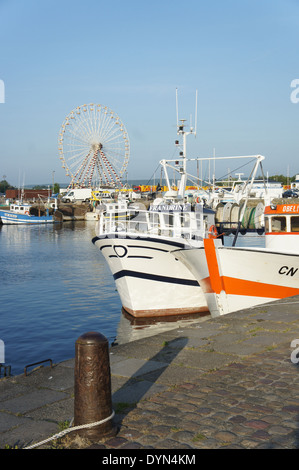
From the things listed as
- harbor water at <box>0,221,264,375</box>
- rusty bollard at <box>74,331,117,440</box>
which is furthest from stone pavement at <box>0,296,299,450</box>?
harbor water at <box>0,221,264,375</box>

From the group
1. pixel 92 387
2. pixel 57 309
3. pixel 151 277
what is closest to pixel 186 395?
pixel 92 387

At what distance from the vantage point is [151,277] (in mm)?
18062

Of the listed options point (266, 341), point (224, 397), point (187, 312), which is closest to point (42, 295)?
point (187, 312)

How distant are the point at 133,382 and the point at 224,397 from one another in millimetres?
1239

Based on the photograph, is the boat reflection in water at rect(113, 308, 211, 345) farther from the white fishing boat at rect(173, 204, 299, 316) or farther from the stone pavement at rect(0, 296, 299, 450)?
the stone pavement at rect(0, 296, 299, 450)

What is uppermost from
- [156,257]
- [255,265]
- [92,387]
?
[92,387]

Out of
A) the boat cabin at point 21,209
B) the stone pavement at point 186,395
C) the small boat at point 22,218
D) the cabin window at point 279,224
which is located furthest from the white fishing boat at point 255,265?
the boat cabin at point 21,209

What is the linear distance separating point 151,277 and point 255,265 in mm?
3814

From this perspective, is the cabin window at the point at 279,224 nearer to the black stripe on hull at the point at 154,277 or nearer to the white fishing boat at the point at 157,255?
the white fishing boat at the point at 157,255

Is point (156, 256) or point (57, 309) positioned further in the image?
point (57, 309)

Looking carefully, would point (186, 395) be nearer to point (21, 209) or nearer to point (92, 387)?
point (92, 387)

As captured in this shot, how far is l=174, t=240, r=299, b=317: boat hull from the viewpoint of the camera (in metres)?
16.1

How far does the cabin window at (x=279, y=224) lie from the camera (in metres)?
17.2
